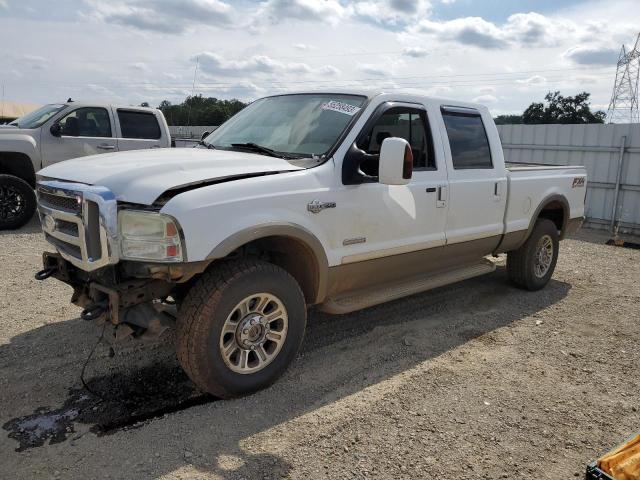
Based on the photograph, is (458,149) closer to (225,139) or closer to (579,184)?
Answer: (225,139)

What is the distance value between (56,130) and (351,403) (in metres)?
8.01

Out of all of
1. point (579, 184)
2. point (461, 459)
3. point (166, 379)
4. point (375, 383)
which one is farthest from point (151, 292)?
point (579, 184)

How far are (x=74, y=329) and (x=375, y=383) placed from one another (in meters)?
2.67

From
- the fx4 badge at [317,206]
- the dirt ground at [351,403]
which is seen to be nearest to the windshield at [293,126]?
the fx4 badge at [317,206]

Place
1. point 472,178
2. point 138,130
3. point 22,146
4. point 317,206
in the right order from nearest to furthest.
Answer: point 317,206 → point 472,178 → point 22,146 → point 138,130

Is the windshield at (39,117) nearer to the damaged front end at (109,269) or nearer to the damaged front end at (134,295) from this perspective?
the damaged front end at (109,269)

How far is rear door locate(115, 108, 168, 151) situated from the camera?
991cm

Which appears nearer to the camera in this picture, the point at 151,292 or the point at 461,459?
the point at 461,459

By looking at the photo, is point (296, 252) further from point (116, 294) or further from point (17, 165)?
point (17, 165)

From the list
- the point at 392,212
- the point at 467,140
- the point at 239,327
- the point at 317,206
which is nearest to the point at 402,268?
the point at 392,212

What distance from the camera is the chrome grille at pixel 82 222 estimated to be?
3.10m

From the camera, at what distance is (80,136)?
9.57 metres

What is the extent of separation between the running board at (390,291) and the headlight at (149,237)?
1.44m

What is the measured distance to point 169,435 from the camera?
3.13 metres
